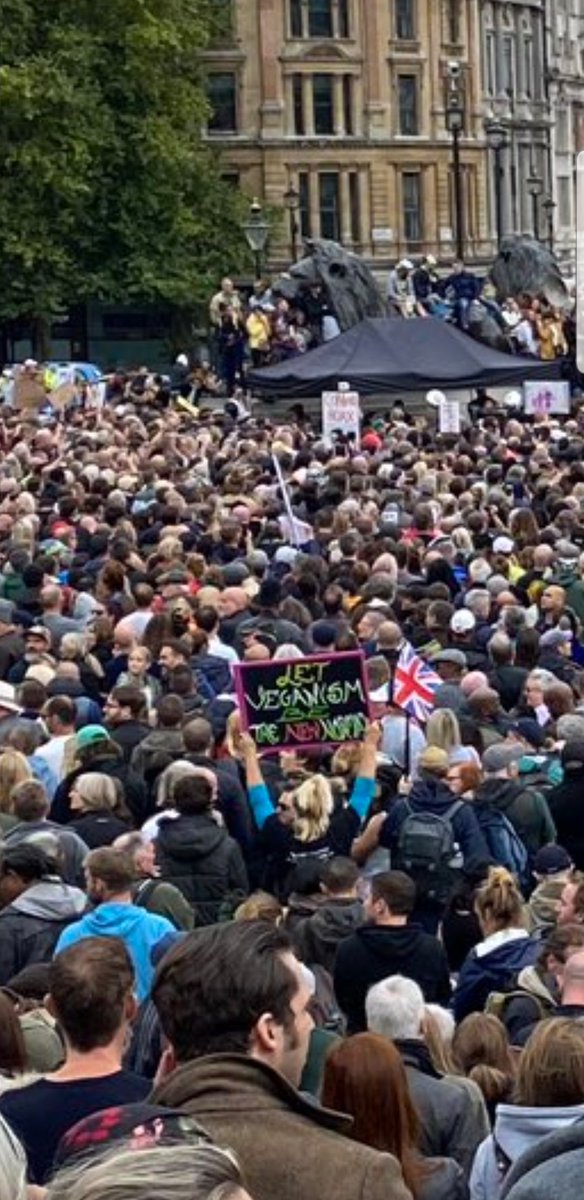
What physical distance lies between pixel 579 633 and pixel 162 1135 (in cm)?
1400

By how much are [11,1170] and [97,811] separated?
716 cm

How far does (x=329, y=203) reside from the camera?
7925 centimetres

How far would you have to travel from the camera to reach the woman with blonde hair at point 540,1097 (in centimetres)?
609

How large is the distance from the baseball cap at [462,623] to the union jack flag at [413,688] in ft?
7.32

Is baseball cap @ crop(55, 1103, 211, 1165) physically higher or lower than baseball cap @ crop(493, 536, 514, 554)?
higher

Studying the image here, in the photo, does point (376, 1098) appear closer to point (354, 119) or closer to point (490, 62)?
point (354, 119)

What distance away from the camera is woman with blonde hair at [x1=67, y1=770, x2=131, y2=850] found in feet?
34.8

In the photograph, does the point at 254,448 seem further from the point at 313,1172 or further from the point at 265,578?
the point at 313,1172

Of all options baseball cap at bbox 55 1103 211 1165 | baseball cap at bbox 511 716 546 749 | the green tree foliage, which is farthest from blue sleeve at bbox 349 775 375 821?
the green tree foliage

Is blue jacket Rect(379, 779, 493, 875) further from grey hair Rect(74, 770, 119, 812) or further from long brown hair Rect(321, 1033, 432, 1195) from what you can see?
long brown hair Rect(321, 1033, 432, 1195)

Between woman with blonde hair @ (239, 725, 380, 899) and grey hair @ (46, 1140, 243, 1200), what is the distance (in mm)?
6674

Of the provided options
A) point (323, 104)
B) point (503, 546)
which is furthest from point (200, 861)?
point (323, 104)

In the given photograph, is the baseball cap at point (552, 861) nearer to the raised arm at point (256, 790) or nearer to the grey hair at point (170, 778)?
the raised arm at point (256, 790)

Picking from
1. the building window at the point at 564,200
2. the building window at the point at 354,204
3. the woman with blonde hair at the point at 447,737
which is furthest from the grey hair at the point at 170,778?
the building window at the point at 564,200
